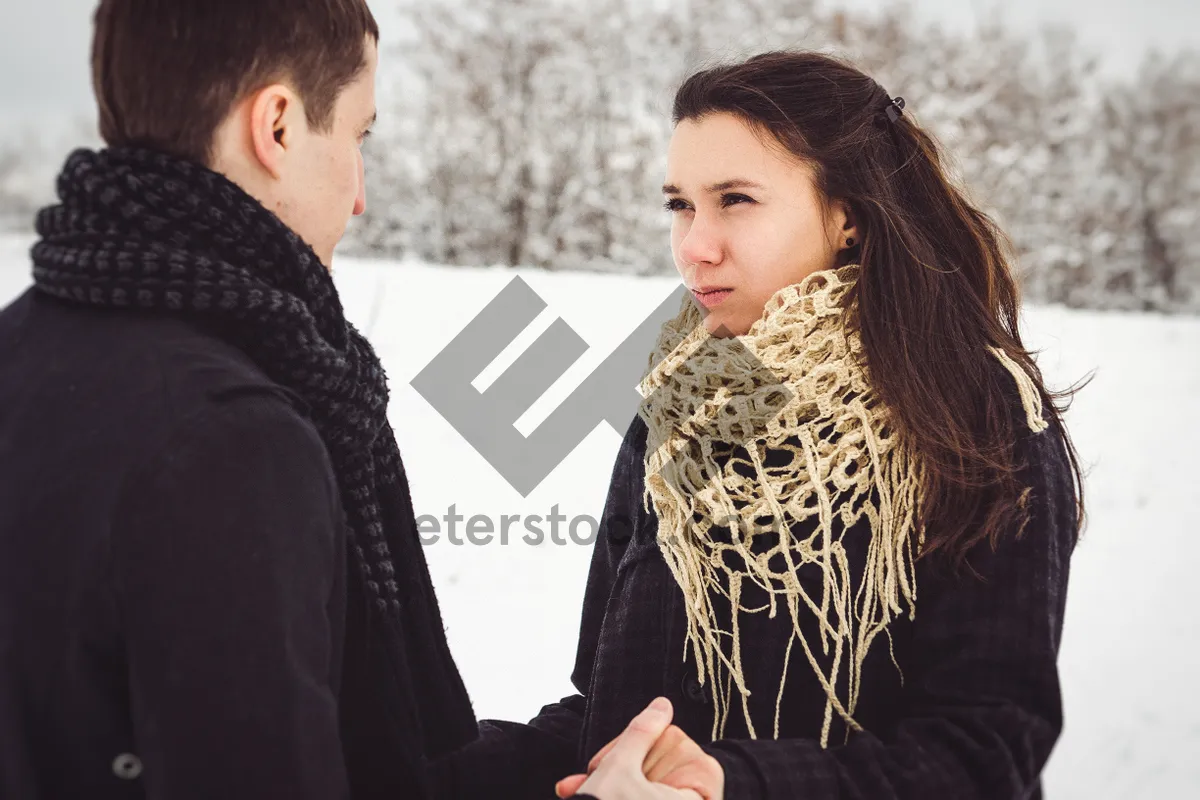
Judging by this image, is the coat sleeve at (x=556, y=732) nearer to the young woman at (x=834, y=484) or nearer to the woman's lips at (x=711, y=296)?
the young woman at (x=834, y=484)

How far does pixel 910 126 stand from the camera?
1932 mm

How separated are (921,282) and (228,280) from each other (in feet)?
3.79

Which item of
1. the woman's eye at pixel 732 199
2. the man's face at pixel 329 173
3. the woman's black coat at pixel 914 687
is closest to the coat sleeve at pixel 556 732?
the woman's black coat at pixel 914 687

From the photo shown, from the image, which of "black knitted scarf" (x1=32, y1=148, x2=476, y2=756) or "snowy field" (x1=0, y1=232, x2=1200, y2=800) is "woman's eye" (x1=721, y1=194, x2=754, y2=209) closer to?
"black knitted scarf" (x1=32, y1=148, x2=476, y2=756)

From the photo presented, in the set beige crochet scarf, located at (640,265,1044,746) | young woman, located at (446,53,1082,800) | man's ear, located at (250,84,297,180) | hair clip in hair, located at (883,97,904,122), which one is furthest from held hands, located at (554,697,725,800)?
hair clip in hair, located at (883,97,904,122)

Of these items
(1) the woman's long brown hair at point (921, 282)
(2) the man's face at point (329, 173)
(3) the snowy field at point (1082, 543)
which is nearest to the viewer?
(2) the man's face at point (329, 173)

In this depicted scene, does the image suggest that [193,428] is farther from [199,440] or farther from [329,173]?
[329,173]

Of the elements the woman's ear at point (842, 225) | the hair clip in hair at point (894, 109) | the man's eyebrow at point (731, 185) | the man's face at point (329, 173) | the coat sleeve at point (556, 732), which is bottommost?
the coat sleeve at point (556, 732)

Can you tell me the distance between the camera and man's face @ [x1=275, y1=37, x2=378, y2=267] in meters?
1.28

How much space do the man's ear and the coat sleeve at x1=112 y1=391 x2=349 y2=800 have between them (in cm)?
35

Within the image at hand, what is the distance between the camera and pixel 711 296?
192cm

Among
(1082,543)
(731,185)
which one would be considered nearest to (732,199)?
(731,185)

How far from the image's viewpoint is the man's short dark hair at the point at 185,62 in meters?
1.17

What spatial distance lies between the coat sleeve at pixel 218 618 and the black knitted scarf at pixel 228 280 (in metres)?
0.16
